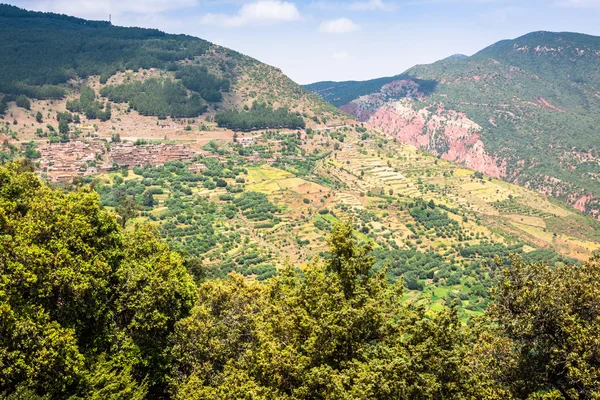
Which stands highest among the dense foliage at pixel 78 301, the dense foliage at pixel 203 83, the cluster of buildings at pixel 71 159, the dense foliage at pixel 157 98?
the dense foliage at pixel 203 83

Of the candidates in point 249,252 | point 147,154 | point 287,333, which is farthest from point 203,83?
point 287,333

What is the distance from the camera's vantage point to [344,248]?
66.5 feet

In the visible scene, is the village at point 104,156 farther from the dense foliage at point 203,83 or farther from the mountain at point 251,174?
the dense foliage at point 203,83

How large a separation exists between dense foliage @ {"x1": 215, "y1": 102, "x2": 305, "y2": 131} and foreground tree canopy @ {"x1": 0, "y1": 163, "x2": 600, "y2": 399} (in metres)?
138

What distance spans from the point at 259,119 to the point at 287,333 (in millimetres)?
149659

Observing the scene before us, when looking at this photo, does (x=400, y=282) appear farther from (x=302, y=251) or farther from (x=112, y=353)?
(x=302, y=251)

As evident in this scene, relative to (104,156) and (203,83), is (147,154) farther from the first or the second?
(203,83)

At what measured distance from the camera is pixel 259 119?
16362cm

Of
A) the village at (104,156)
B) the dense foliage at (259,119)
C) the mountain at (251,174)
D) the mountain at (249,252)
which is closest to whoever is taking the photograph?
the mountain at (249,252)

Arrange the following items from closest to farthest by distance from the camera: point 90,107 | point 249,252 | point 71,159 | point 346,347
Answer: point 346,347 < point 249,252 < point 71,159 < point 90,107

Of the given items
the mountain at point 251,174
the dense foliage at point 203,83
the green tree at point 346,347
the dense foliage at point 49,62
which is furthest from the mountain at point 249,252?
the dense foliage at point 49,62

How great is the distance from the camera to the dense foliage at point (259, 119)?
160 meters

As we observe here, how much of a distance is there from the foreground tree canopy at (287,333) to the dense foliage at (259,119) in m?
138

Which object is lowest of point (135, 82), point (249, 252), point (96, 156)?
point (249, 252)
